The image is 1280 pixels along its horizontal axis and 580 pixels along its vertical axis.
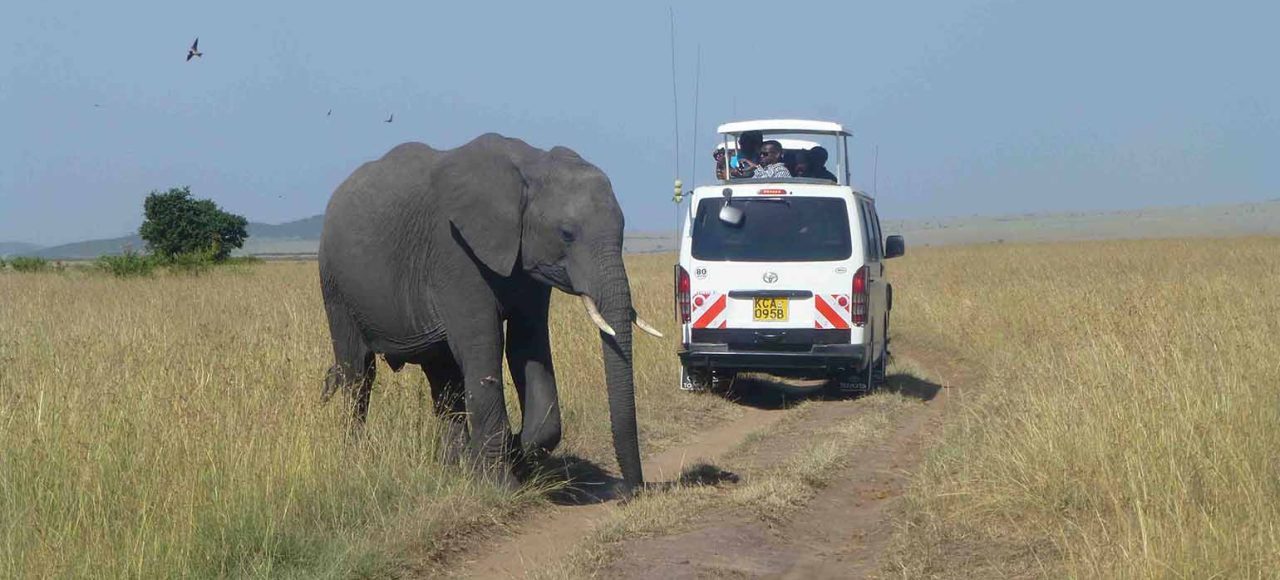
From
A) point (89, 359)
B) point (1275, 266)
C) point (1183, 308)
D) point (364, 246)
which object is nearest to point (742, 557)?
point (364, 246)

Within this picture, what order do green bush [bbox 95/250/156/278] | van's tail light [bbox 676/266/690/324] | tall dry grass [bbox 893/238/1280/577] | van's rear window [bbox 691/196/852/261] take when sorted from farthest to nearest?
1. green bush [bbox 95/250/156/278]
2. van's tail light [bbox 676/266/690/324]
3. van's rear window [bbox 691/196/852/261]
4. tall dry grass [bbox 893/238/1280/577]

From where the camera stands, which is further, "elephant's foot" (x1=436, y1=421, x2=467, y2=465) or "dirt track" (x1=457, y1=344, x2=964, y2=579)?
"elephant's foot" (x1=436, y1=421, x2=467, y2=465)

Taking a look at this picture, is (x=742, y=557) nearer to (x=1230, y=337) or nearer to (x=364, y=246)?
(x=364, y=246)

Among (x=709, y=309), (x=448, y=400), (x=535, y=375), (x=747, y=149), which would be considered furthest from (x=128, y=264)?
(x=535, y=375)

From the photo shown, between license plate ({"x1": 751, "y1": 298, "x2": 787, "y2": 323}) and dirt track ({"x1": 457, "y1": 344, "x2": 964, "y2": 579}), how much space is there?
2480 millimetres

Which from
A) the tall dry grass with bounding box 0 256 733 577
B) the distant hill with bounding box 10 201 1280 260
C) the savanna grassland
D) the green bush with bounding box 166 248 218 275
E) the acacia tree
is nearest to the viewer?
the savanna grassland

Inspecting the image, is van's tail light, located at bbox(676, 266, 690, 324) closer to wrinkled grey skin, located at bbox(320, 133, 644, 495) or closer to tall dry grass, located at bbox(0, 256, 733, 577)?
tall dry grass, located at bbox(0, 256, 733, 577)

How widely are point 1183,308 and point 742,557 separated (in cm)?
999

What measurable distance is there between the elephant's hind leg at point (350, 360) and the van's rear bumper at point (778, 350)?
4.45 meters

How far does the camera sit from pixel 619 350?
7922mm

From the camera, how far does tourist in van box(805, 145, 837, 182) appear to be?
52.2ft

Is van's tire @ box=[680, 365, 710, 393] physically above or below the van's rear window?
below

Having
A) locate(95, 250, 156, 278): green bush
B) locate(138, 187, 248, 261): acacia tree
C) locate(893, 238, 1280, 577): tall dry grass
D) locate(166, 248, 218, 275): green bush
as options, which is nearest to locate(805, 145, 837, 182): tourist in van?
locate(893, 238, 1280, 577): tall dry grass

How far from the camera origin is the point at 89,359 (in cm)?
900
